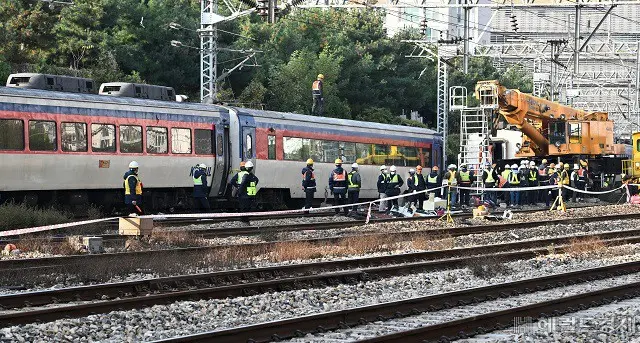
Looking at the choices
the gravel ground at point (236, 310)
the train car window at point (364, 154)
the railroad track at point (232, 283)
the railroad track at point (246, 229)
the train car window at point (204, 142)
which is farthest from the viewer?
the train car window at point (364, 154)

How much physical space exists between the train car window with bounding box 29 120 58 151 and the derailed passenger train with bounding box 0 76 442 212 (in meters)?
0.02

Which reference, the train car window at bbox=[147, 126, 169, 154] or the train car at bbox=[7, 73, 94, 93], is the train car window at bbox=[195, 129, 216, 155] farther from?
the train car at bbox=[7, 73, 94, 93]

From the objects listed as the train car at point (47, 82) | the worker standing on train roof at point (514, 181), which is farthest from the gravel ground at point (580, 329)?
the worker standing on train roof at point (514, 181)

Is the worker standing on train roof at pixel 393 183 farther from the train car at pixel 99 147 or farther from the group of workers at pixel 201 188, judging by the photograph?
the train car at pixel 99 147

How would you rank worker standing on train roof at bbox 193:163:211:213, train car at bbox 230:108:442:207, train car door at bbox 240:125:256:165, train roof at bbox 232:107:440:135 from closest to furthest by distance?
worker standing on train roof at bbox 193:163:211:213
train car door at bbox 240:125:256:165
train car at bbox 230:108:442:207
train roof at bbox 232:107:440:135

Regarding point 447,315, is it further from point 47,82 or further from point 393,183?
point 393,183

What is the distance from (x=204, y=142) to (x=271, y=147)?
3130 mm

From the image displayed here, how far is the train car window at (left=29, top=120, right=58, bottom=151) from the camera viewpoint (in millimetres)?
23900

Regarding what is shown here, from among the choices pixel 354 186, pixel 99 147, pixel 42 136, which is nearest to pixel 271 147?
pixel 354 186

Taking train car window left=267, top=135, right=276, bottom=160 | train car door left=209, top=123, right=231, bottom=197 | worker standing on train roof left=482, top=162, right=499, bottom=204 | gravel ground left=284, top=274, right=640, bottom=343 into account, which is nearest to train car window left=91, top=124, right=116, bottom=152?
train car door left=209, top=123, right=231, bottom=197

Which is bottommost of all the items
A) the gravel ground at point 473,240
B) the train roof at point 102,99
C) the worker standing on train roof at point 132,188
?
the gravel ground at point 473,240

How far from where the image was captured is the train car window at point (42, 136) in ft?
78.4

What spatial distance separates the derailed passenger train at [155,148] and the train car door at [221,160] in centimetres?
3

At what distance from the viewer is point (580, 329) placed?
1145 centimetres
